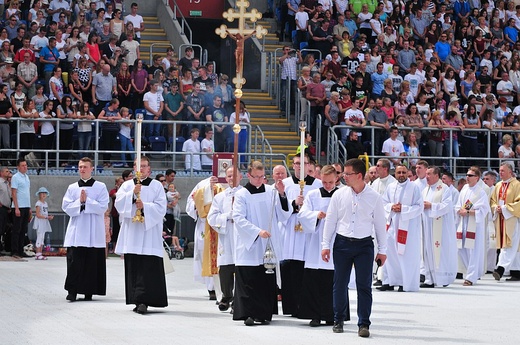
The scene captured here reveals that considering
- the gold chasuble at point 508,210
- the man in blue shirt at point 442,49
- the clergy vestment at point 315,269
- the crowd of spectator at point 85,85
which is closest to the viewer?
Answer: the clergy vestment at point 315,269

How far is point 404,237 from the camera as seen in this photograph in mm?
20578

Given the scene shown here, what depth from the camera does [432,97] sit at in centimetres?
3080

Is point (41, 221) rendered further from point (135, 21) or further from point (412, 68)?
point (412, 68)

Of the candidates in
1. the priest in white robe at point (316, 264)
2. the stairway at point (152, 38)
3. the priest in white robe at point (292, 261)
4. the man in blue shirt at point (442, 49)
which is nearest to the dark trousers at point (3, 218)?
the stairway at point (152, 38)

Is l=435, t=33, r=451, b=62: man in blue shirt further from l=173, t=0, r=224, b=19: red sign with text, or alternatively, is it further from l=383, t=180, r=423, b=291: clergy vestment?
l=383, t=180, r=423, b=291: clergy vestment

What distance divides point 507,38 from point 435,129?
751 cm

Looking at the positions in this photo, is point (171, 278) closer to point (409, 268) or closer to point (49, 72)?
point (409, 268)

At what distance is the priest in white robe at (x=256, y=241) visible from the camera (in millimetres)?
15180

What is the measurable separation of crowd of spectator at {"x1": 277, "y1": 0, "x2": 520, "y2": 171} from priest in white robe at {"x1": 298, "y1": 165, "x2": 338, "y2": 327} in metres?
12.5

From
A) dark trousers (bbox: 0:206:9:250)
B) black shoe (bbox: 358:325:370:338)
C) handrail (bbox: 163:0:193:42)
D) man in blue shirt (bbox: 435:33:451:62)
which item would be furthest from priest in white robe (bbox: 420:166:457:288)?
handrail (bbox: 163:0:193:42)

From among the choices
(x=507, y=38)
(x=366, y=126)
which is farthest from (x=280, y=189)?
(x=507, y=38)

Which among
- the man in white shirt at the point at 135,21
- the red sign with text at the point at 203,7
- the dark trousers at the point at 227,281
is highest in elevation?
the red sign with text at the point at 203,7

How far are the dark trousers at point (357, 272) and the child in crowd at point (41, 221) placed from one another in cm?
1170

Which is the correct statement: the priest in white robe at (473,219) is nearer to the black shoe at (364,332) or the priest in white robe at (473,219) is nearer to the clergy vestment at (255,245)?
the clergy vestment at (255,245)
